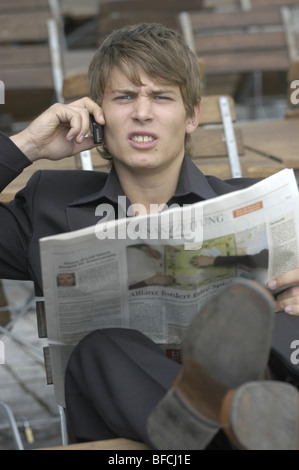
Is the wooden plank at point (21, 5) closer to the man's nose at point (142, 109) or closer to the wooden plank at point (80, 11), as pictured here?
the wooden plank at point (80, 11)

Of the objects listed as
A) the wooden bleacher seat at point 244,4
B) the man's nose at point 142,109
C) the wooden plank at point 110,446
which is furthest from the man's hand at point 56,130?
the wooden bleacher seat at point 244,4

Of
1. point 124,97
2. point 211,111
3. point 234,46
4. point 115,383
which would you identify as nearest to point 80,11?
point 234,46

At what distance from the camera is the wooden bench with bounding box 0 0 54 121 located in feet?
13.5

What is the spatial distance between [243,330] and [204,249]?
15.1 inches

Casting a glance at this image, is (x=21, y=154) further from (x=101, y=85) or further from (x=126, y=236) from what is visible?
(x=126, y=236)

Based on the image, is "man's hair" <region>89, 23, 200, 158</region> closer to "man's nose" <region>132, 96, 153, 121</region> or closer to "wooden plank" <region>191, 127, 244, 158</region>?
"man's nose" <region>132, 96, 153, 121</region>

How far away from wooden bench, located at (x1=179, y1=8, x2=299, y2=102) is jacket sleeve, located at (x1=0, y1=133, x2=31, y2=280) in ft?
10.1

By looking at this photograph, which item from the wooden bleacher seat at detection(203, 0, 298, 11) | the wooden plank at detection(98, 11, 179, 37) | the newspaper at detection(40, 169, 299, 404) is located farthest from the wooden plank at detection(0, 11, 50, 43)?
the newspaper at detection(40, 169, 299, 404)

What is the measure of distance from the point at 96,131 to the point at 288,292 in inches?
25.6

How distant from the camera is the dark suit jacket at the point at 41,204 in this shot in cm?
181

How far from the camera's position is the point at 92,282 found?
1.57 meters

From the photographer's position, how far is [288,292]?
170 centimetres

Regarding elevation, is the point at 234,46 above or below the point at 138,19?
below

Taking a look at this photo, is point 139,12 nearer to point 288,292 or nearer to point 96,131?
point 96,131
